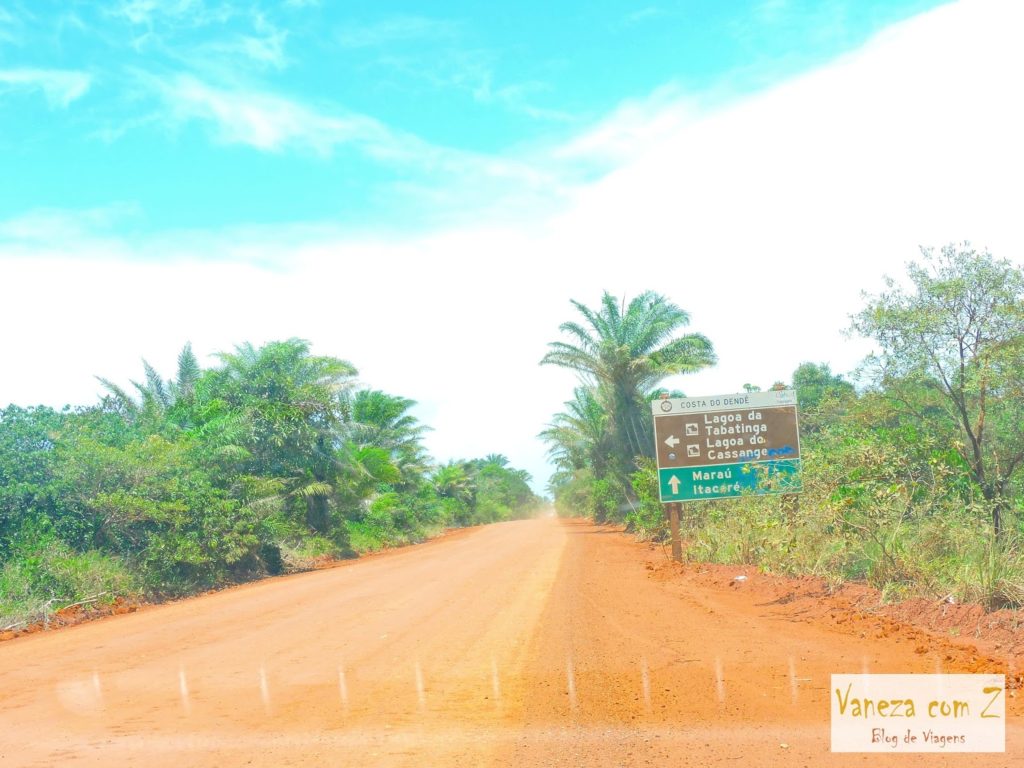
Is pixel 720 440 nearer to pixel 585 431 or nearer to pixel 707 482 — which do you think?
pixel 707 482

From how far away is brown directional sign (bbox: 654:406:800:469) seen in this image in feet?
62.0

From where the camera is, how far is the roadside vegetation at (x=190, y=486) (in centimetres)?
1697

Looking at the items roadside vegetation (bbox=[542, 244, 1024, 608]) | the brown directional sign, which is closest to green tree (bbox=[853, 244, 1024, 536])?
roadside vegetation (bbox=[542, 244, 1024, 608])

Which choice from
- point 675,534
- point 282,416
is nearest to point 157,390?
point 282,416

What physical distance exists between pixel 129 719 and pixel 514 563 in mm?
16250

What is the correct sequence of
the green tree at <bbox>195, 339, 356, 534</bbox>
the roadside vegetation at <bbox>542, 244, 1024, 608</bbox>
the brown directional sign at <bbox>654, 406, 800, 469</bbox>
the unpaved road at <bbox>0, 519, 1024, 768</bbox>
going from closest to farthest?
the unpaved road at <bbox>0, 519, 1024, 768</bbox> < the roadside vegetation at <bbox>542, 244, 1024, 608</bbox> < the brown directional sign at <bbox>654, 406, 800, 469</bbox> < the green tree at <bbox>195, 339, 356, 534</bbox>

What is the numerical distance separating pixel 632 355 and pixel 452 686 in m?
28.1

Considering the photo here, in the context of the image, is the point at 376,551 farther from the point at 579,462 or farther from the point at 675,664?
the point at 675,664

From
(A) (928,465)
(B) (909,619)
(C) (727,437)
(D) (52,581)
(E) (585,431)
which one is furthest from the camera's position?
(E) (585,431)

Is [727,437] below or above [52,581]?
above

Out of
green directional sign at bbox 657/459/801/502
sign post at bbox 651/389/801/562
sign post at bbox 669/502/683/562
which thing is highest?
sign post at bbox 651/389/801/562

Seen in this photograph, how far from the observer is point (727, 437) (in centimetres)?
1928

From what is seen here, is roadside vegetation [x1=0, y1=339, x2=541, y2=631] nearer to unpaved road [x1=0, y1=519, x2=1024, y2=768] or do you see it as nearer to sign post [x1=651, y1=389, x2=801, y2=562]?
unpaved road [x1=0, y1=519, x2=1024, y2=768]

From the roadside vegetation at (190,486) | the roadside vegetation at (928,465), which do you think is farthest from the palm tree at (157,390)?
the roadside vegetation at (928,465)
